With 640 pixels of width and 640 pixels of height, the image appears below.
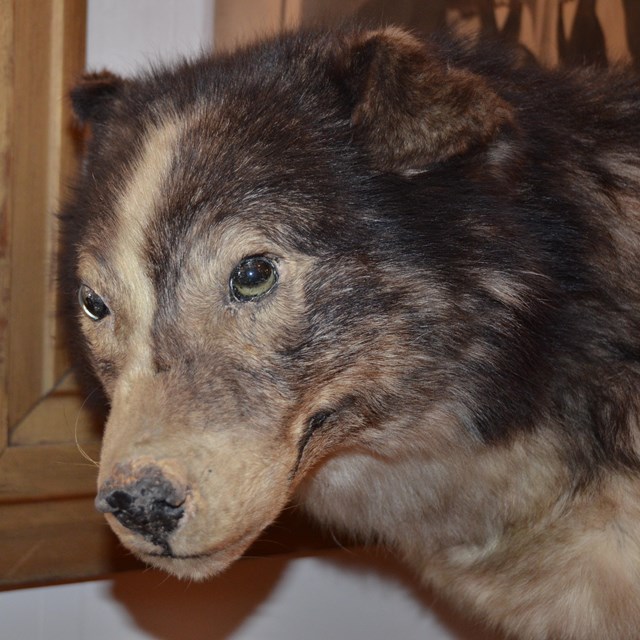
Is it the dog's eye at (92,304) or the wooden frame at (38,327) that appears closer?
the dog's eye at (92,304)

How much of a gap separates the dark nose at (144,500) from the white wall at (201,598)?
89 centimetres

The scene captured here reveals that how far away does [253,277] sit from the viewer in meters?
1.32

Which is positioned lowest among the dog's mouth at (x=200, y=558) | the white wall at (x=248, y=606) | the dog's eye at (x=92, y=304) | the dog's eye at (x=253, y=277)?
the white wall at (x=248, y=606)

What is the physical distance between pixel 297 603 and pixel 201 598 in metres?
0.24

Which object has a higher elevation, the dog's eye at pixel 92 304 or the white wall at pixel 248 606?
the dog's eye at pixel 92 304

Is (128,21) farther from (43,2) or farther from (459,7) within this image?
(459,7)

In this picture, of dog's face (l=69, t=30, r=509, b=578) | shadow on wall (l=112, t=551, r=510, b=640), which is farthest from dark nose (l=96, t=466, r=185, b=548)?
shadow on wall (l=112, t=551, r=510, b=640)

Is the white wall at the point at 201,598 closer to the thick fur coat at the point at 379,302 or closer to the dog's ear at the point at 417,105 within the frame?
the thick fur coat at the point at 379,302

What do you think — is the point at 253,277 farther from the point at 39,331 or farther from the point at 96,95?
the point at 39,331

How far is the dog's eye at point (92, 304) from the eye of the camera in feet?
4.93

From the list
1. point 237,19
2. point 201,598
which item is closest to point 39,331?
point 201,598

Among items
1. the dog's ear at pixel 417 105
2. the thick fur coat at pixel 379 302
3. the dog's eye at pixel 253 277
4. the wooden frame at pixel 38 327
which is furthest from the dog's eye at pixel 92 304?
the dog's ear at pixel 417 105

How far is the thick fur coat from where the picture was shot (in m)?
1.29

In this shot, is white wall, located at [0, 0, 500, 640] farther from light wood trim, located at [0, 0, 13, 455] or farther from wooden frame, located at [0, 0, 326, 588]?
light wood trim, located at [0, 0, 13, 455]
